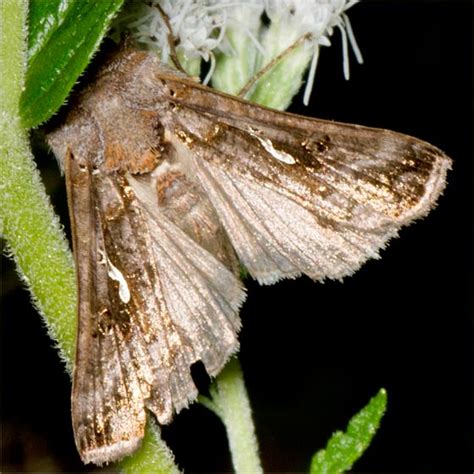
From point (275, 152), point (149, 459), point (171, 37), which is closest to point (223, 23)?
point (171, 37)

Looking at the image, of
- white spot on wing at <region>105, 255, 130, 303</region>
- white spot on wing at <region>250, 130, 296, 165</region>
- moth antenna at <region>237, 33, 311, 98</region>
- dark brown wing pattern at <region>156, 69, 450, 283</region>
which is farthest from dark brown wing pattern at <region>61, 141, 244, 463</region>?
moth antenna at <region>237, 33, 311, 98</region>

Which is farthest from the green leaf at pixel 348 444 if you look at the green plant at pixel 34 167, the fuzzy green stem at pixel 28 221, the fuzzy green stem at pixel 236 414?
the fuzzy green stem at pixel 28 221

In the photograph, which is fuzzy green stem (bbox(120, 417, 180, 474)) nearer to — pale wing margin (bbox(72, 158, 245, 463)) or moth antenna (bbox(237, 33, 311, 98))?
pale wing margin (bbox(72, 158, 245, 463))

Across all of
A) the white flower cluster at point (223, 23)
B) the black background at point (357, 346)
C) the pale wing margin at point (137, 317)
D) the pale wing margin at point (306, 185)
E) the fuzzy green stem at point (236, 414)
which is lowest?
the black background at point (357, 346)

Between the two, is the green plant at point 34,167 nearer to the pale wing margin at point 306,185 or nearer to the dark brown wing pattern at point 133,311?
the dark brown wing pattern at point 133,311

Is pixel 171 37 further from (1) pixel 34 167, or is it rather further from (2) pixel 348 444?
(2) pixel 348 444

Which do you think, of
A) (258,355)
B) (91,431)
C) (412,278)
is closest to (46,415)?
(258,355)

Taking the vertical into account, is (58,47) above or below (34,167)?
above
